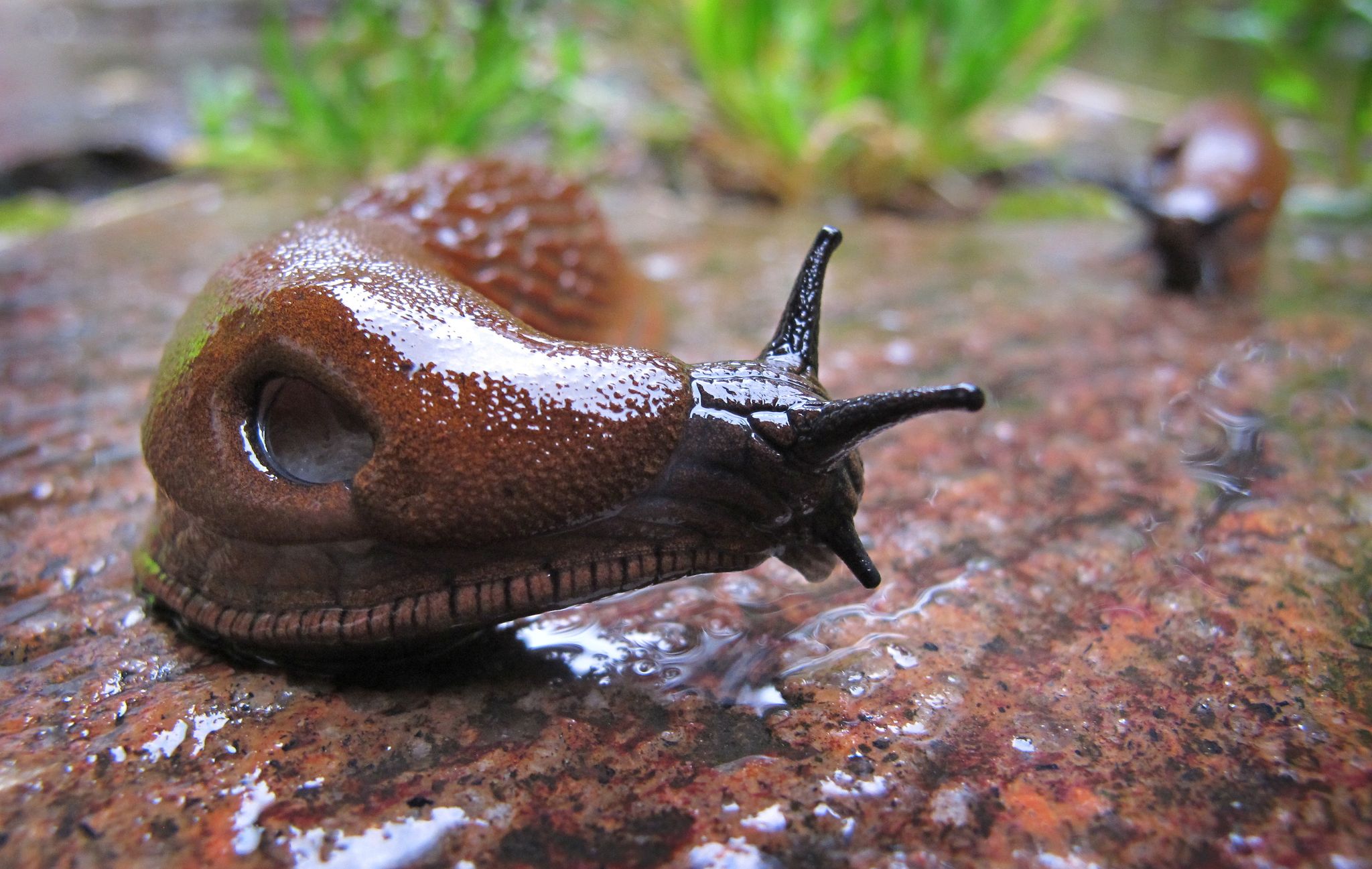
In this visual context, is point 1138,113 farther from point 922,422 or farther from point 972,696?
point 972,696

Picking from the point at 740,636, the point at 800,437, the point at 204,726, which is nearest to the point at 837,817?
the point at 740,636

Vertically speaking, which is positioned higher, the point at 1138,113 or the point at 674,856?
the point at 1138,113

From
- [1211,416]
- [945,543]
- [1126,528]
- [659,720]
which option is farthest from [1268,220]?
[659,720]

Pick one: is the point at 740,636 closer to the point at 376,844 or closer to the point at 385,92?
the point at 376,844

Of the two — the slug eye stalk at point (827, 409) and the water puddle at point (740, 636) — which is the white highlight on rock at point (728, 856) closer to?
the water puddle at point (740, 636)

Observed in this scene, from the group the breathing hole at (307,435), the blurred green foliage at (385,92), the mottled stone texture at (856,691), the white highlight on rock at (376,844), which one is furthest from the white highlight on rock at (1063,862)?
the blurred green foliage at (385,92)
